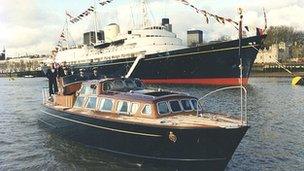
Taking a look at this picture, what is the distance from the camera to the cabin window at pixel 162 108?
1652cm

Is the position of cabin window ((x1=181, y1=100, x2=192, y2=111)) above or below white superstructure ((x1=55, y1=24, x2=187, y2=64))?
below

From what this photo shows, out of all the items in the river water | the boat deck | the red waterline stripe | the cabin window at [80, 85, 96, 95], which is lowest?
the river water

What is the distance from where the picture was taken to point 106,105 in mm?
18594

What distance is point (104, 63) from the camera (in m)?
68.5

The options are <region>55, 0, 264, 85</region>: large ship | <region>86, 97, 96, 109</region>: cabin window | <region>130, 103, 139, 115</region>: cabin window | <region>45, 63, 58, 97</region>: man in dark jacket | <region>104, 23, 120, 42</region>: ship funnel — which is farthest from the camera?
<region>104, 23, 120, 42</region>: ship funnel

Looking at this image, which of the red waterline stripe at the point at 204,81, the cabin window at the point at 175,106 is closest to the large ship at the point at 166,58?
the red waterline stripe at the point at 204,81

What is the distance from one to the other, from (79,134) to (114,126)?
3534mm

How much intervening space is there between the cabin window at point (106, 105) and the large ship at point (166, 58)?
108 feet

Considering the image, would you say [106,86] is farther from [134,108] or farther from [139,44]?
[139,44]

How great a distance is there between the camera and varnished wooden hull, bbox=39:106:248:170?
14.9m

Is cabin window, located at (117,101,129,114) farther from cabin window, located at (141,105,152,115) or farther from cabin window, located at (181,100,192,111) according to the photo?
cabin window, located at (181,100,192,111)

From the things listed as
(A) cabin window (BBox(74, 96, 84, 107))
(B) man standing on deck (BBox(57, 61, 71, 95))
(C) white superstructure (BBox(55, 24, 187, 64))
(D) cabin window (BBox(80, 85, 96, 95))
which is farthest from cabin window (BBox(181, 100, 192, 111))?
(C) white superstructure (BBox(55, 24, 187, 64))

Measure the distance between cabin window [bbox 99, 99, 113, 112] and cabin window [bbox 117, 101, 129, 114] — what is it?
0.56m

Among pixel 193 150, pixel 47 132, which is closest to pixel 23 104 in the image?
pixel 47 132
